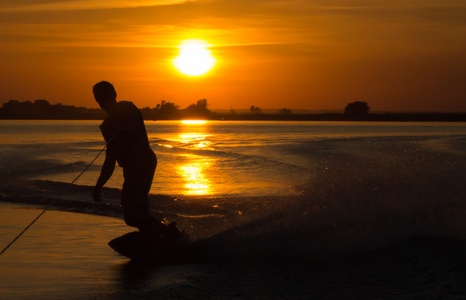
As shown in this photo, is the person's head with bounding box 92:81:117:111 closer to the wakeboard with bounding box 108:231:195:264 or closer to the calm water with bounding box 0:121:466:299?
the wakeboard with bounding box 108:231:195:264

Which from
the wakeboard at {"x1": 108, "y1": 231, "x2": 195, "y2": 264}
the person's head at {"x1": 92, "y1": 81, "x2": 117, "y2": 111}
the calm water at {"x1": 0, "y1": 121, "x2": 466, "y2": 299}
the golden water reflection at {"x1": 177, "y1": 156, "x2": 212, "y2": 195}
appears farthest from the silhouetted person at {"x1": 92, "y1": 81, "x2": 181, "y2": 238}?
the golden water reflection at {"x1": 177, "y1": 156, "x2": 212, "y2": 195}

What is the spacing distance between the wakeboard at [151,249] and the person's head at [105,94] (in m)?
1.65

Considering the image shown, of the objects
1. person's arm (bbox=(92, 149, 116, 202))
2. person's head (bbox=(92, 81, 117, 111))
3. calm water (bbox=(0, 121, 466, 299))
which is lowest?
calm water (bbox=(0, 121, 466, 299))

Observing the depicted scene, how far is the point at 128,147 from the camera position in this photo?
6762 mm

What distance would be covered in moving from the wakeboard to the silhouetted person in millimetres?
426

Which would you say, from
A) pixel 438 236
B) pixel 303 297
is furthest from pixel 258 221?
pixel 303 297

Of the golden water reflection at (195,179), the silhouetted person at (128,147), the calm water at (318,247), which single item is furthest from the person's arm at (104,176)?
the golden water reflection at (195,179)

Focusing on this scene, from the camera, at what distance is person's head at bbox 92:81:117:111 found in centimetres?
668

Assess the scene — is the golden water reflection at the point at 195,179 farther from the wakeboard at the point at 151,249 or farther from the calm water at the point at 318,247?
the wakeboard at the point at 151,249

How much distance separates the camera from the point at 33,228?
9.20 m

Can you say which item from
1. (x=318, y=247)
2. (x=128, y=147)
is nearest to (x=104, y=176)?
(x=128, y=147)

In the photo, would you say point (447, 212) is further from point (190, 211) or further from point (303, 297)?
point (190, 211)

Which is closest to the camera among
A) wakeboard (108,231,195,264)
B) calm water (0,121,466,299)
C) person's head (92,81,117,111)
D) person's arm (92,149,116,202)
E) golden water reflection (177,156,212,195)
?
calm water (0,121,466,299)

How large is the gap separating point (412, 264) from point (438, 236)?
3.34ft
